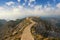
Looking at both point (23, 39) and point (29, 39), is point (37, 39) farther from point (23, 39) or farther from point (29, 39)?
point (23, 39)

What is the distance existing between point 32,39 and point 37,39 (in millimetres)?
3608

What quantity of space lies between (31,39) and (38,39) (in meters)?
5.45

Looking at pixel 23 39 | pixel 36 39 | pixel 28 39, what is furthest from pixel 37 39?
pixel 23 39

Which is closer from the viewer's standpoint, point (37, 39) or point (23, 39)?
point (37, 39)

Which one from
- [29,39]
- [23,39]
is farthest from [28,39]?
[23,39]

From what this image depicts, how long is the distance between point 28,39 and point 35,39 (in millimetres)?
6050

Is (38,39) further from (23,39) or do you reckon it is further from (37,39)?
(23,39)

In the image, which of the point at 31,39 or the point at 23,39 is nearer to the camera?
the point at 31,39

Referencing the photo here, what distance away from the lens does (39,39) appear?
9444 cm

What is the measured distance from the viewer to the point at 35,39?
9544 cm

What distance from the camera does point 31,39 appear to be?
9725 cm

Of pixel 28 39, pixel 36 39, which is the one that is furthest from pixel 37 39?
pixel 28 39

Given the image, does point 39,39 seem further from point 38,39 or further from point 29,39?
point 29,39

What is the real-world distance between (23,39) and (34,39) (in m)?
12.4
